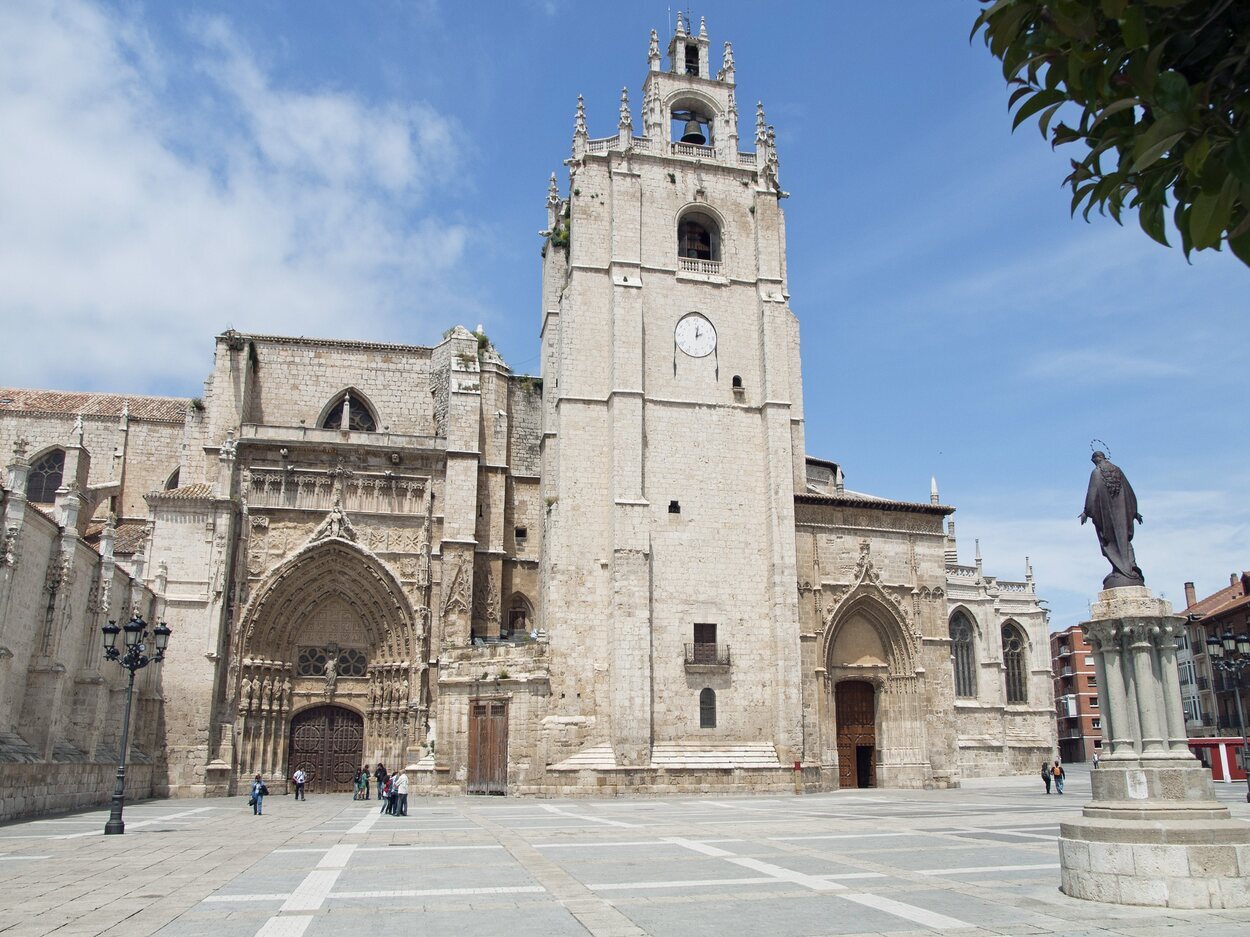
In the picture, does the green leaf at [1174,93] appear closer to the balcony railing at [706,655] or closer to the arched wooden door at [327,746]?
→ the balcony railing at [706,655]

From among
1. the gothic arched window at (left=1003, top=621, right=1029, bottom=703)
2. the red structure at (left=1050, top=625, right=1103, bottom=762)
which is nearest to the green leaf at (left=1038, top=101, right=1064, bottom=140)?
the gothic arched window at (left=1003, top=621, right=1029, bottom=703)

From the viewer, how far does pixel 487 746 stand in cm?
2470

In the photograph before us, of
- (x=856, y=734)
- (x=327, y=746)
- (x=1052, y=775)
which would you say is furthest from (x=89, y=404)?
(x=1052, y=775)

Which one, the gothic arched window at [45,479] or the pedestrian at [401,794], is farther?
the gothic arched window at [45,479]

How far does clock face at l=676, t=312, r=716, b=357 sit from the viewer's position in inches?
1074

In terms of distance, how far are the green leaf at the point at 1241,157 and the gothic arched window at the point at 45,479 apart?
1375 inches

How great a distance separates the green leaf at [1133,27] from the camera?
95.3 inches

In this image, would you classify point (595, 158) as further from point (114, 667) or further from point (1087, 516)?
point (1087, 516)

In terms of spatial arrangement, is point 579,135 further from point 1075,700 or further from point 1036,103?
point 1075,700

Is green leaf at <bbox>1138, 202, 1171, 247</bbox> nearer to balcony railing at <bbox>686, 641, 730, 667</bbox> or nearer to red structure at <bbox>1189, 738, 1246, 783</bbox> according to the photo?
balcony railing at <bbox>686, 641, 730, 667</bbox>

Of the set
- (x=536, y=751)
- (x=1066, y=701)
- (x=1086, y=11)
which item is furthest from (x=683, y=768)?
(x=1066, y=701)

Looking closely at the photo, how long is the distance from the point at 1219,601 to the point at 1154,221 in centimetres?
5329

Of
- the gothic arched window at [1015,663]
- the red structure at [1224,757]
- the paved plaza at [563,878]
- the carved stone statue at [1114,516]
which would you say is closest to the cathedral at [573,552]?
the paved plaza at [563,878]

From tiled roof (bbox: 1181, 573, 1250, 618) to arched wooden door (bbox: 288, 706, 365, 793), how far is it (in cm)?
3619
